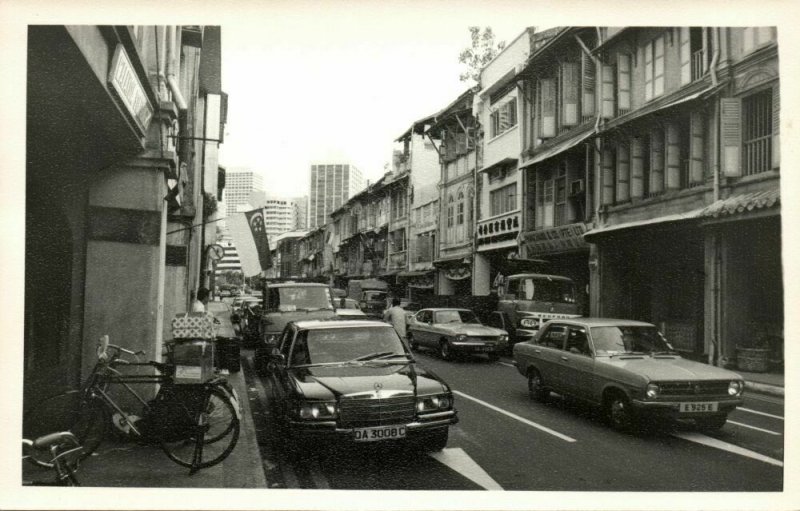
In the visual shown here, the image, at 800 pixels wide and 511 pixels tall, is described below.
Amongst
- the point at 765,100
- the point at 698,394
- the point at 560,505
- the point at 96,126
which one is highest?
the point at 765,100

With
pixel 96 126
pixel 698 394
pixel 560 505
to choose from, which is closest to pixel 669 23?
pixel 698 394

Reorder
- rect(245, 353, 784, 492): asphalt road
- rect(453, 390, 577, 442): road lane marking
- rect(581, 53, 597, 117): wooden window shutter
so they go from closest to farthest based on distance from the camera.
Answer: rect(245, 353, 784, 492): asphalt road < rect(453, 390, 577, 442): road lane marking < rect(581, 53, 597, 117): wooden window shutter

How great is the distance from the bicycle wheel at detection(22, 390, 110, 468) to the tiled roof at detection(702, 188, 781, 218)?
29.1ft

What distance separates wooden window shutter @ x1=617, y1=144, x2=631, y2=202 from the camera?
17.7 meters

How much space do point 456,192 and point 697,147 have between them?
58.3ft

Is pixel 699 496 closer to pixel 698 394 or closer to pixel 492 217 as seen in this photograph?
pixel 698 394

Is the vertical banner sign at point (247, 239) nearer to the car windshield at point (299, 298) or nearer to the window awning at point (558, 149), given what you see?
the car windshield at point (299, 298)

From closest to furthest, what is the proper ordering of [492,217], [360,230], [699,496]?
1. [699,496]
2. [492,217]
3. [360,230]

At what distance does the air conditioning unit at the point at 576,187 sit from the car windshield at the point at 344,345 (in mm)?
14589

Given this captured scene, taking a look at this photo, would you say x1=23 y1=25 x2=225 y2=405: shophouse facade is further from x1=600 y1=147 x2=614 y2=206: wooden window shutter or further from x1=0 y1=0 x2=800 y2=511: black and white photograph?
x1=600 y1=147 x2=614 y2=206: wooden window shutter

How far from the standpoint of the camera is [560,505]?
5137 millimetres

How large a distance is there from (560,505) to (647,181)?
13941 millimetres

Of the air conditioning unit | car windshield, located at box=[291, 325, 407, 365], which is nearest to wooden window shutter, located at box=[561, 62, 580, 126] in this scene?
the air conditioning unit

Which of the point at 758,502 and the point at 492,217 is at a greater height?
the point at 492,217
